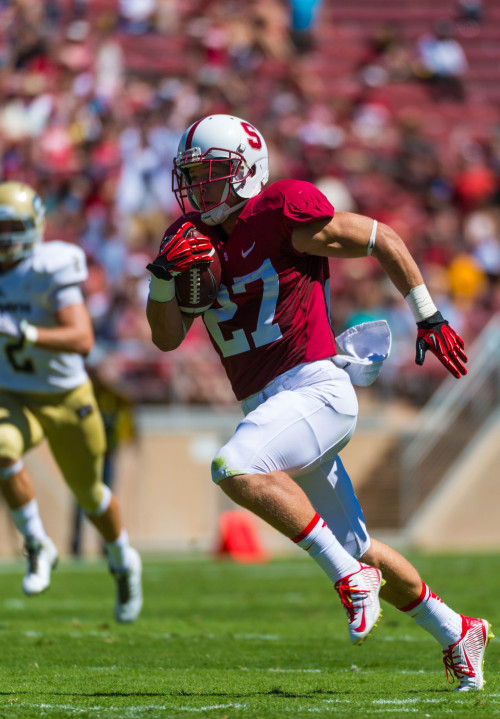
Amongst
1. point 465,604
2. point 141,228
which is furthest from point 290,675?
point 141,228

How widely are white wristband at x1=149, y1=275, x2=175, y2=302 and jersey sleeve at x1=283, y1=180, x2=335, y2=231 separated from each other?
41 centimetres

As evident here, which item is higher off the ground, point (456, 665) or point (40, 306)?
point (456, 665)

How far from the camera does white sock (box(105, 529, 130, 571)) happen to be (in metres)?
5.93

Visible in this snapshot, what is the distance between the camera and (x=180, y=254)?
3814 mm

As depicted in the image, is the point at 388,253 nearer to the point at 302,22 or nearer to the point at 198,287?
the point at 198,287

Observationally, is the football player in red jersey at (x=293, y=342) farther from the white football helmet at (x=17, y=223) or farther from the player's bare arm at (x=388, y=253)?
the white football helmet at (x=17, y=223)

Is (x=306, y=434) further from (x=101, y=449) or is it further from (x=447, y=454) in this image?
(x=447, y=454)

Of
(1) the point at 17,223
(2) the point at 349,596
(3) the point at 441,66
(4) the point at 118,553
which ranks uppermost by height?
(2) the point at 349,596

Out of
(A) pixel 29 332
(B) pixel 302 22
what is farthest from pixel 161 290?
(B) pixel 302 22

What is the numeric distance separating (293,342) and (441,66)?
45.0 ft

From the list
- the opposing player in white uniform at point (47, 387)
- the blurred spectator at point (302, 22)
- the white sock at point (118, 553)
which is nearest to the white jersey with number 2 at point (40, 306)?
the opposing player in white uniform at point (47, 387)

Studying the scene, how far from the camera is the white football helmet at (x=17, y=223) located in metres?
5.89

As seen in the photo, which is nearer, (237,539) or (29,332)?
(29,332)

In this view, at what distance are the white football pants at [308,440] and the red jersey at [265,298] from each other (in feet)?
0.21
